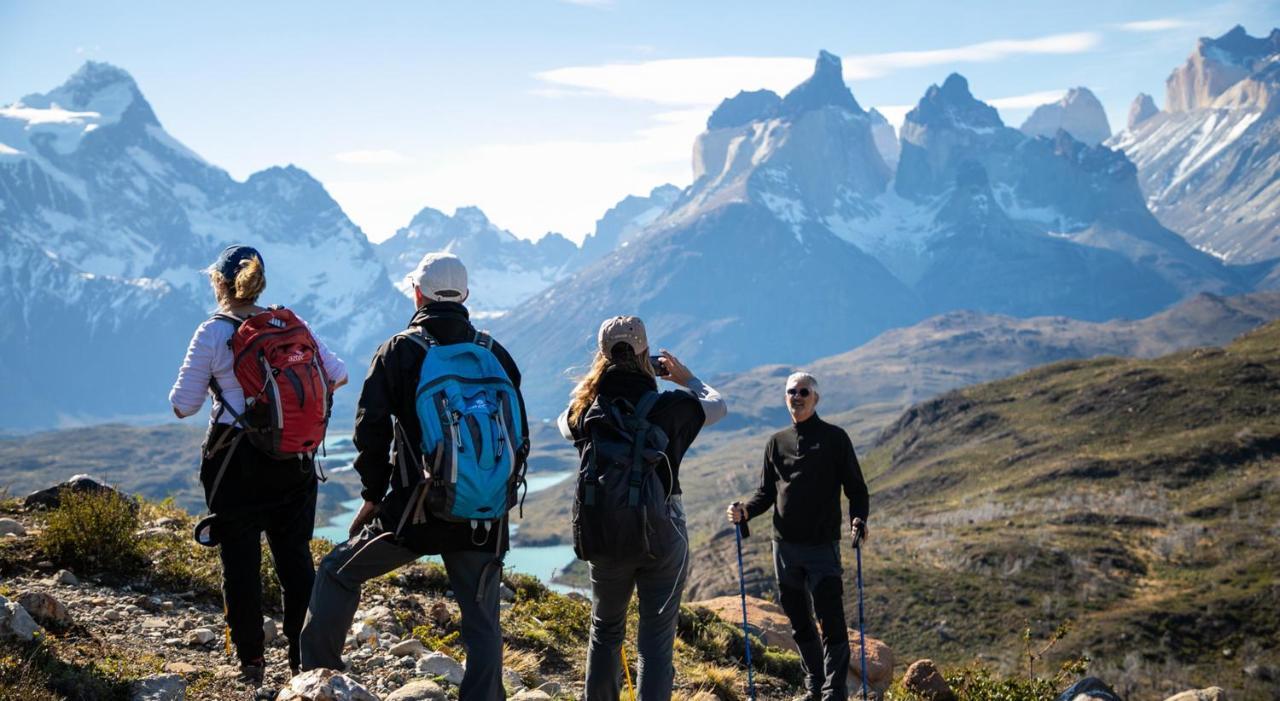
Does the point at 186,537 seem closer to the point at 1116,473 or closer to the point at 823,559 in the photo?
the point at 823,559

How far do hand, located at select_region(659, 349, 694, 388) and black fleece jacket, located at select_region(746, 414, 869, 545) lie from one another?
218 cm

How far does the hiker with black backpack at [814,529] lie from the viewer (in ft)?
31.8

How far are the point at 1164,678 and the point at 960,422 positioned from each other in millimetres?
103520

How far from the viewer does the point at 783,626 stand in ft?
46.2

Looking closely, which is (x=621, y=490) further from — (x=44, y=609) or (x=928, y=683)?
(x=928, y=683)

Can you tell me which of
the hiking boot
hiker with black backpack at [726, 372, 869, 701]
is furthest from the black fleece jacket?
the hiking boot

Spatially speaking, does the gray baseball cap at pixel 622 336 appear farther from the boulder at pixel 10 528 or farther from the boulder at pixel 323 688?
the boulder at pixel 10 528

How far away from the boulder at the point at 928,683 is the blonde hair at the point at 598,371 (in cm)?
631

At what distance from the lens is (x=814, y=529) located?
970 cm

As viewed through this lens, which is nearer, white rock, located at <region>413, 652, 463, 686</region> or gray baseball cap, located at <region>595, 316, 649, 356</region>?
gray baseball cap, located at <region>595, 316, 649, 356</region>

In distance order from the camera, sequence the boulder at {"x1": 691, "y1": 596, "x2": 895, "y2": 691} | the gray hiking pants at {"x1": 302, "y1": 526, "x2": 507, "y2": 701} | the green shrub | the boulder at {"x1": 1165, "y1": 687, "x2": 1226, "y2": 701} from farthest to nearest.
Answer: the boulder at {"x1": 691, "y1": 596, "x2": 895, "y2": 691} < the green shrub < the boulder at {"x1": 1165, "y1": 687, "x2": 1226, "y2": 701} < the gray hiking pants at {"x1": 302, "y1": 526, "x2": 507, "y2": 701}

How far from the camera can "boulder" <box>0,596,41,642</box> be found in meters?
7.14

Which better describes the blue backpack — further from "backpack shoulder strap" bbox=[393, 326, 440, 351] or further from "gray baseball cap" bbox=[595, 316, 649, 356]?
"gray baseball cap" bbox=[595, 316, 649, 356]

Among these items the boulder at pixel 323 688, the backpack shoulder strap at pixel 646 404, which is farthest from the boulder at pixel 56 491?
the backpack shoulder strap at pixel 646 404
